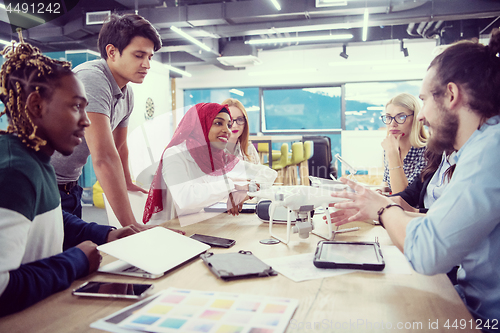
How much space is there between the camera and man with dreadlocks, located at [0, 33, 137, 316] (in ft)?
2.23

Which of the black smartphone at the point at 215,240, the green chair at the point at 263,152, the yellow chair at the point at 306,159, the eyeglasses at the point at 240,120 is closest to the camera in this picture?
the black smartphone at the point at 215,240

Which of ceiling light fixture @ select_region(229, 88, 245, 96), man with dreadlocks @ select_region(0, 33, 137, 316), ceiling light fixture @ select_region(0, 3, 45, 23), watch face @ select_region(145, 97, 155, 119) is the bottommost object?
man with dreadlocks @ select_region(0, 33, 137, 316)

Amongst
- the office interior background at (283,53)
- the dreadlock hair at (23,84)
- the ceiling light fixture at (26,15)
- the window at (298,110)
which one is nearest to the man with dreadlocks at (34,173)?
the dreadlock hair at (23,84)

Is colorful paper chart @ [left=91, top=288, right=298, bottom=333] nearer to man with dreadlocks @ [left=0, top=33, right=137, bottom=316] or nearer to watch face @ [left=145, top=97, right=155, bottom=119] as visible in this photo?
man with dreadlocks @ [left=0, top=33, right=137, bottom=316]

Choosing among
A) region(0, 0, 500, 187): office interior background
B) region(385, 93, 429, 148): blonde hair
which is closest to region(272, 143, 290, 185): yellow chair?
region(0, 0, 500, 187): office interior background

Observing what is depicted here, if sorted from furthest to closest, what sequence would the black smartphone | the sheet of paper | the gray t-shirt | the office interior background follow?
the office interior background
the gray t-shirt
the black smartphone
the sheet of paper

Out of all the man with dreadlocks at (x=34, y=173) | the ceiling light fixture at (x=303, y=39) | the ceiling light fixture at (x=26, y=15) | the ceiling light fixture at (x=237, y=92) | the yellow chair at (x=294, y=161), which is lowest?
the yellow chair at (x=294, y=161)

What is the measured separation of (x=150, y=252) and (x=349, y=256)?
0.56m

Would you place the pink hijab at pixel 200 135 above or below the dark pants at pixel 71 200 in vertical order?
above

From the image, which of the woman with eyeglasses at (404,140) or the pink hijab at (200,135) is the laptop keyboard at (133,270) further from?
the woman with eyeglasses at (404,140)

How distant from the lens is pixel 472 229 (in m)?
0.75

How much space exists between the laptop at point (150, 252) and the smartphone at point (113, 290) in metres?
0.07

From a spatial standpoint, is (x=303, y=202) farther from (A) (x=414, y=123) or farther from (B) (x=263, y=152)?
(B) (x=263, y=152)

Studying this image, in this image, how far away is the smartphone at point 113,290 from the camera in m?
0.75
